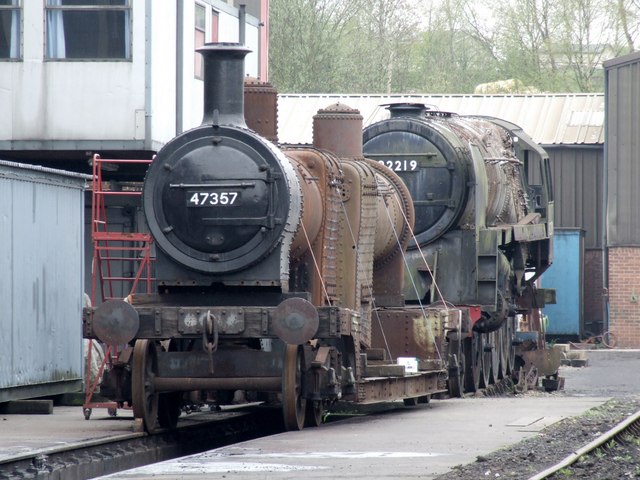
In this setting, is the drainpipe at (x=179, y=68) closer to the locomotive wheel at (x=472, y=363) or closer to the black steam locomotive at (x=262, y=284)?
the locomotive wheel at (x=472, y=363)

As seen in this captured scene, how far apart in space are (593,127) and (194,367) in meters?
24.0

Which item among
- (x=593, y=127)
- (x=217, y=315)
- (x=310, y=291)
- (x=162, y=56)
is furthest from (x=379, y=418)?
(x=593, y=127)

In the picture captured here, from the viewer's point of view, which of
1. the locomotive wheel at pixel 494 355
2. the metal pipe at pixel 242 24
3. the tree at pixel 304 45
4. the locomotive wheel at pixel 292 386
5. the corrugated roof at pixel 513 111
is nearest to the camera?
the locomotive wheel at pixel 292 386

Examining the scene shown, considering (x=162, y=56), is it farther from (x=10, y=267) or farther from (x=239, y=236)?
(x=239, y=236)

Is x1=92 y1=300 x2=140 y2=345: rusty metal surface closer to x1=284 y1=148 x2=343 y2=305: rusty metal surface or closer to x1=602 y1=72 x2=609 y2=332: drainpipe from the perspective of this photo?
x1=284 y1=148 x2=343 y2=305: rusty metal surface

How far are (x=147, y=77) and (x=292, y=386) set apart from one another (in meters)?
7.96

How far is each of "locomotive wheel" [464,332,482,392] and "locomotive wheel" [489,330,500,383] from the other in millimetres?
883

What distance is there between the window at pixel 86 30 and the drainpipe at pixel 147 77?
0.81 feet

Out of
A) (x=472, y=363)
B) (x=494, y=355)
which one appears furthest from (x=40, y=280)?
(x=494, y=355)

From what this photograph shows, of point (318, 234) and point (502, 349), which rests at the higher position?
point (318, 234)

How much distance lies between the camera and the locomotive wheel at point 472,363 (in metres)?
16.9

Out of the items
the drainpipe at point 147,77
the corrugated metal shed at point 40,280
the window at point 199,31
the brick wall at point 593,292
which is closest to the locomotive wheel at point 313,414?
the corrugated metal shed at point 40,280

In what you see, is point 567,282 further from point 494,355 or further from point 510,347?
point 494,355

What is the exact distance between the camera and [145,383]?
11.2 metres
